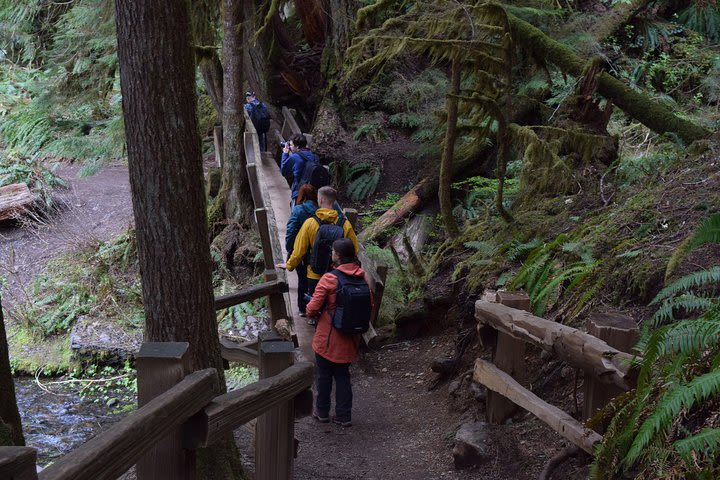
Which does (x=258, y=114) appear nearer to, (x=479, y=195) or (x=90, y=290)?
(x=90, y=290)

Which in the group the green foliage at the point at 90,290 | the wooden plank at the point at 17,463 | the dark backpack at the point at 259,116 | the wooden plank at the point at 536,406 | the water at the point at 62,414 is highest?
the dark backpack at the point at 259,116

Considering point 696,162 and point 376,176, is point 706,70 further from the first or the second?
point 696,162

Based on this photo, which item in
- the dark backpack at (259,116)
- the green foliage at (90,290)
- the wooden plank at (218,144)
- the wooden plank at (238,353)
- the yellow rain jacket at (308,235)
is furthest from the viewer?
the wooden plank at (218,144)

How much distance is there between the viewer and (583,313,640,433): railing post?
4.15m

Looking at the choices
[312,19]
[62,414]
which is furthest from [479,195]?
[312,19]

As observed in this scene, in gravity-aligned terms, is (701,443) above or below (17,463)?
below

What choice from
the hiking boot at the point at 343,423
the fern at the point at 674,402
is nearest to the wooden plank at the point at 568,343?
the fern at the point at 674,402

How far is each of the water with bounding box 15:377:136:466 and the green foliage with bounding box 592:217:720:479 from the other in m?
8.35

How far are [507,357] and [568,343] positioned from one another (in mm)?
1184

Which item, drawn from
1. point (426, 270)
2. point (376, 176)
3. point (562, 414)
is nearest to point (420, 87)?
point (376, 176)

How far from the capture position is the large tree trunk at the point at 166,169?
4.57m

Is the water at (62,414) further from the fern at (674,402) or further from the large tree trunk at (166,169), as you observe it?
the fern at (674,402)

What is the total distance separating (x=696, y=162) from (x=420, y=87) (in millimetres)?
10131

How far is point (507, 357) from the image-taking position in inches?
219
